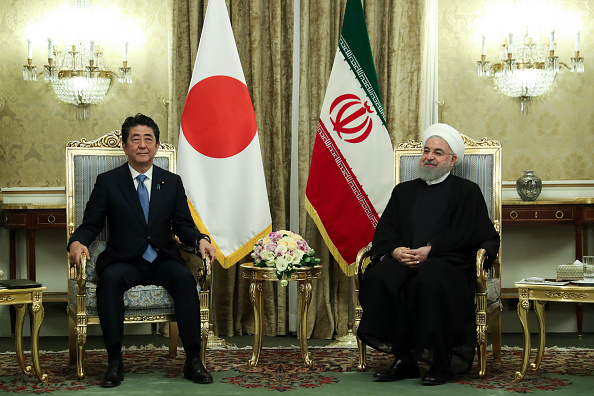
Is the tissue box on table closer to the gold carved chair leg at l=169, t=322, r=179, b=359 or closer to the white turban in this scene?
the white turban

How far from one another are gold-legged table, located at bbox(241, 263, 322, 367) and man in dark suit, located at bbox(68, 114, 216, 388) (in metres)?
0.40

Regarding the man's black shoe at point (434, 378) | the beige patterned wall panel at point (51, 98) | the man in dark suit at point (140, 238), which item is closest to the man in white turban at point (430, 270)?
the man's black shoe at point (434, 378)

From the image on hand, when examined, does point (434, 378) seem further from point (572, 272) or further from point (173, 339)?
point (173, 339)

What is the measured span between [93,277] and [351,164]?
202cm

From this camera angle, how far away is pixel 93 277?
4.53 meters

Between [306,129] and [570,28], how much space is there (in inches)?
95.4

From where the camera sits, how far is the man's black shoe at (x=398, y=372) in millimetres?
4223

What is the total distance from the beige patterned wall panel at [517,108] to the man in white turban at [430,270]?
1.66m

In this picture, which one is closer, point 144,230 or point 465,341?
point 465,341

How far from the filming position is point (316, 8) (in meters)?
5.94

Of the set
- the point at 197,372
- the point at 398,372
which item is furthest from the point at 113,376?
the point at 398,372

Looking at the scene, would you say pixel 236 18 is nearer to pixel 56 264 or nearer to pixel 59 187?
pixel 59 187

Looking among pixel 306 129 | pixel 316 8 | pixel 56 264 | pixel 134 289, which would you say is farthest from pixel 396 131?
pixel 56 264

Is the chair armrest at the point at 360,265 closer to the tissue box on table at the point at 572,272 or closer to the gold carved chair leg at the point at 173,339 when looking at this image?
the tissue box on table at the point at 572,272
